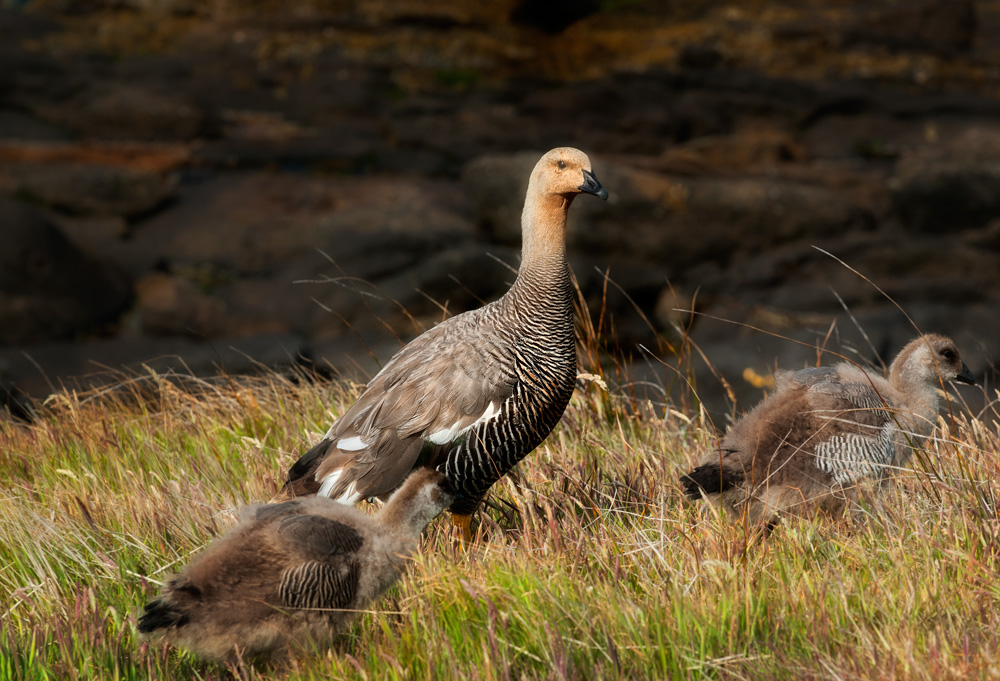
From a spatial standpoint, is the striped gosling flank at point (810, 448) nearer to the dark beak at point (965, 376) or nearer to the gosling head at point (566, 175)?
the dark beak at point (965, 376)

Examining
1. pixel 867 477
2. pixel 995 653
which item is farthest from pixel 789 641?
pixel 867 477

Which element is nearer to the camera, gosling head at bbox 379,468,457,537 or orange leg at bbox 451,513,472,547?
gosling head at bbox 379,468,457,537

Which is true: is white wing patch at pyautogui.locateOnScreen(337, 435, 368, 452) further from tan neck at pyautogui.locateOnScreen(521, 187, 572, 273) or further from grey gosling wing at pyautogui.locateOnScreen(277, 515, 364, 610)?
tan neck at pyautogui.locateOnScreen(521, 187, 572, 273)

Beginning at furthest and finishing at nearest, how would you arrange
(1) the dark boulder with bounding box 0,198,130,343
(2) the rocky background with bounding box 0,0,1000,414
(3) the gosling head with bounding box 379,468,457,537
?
(2) the rocky background with bounding box 0,0,1000,414
(1) the dark boulder with bounding box 0,198,130,343
(3) the gosling head with bounding box 379,468,457,537

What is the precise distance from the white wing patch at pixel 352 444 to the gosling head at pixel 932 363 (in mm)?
2715

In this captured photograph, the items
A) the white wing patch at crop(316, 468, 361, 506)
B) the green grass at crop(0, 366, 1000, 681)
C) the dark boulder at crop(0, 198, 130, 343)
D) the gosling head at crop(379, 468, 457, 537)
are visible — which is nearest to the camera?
the green grass at crop(0, 366, 1000, 681)

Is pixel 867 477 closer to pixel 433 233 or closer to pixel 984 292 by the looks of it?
pixel 433 233

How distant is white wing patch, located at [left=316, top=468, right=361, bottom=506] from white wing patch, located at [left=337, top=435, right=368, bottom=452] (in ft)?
0.34

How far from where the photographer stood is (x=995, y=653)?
294 centimetres

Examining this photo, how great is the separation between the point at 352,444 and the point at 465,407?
55 cm

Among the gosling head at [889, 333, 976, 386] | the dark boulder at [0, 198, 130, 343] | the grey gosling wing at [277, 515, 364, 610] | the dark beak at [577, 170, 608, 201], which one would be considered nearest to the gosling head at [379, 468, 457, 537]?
the grey gosling wing at [277, 515, 364, 610]

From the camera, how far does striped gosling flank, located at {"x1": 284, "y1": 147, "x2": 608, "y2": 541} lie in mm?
4453

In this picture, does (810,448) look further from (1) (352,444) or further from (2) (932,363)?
(1) (352,444)

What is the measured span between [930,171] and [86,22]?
1798 centimetres
